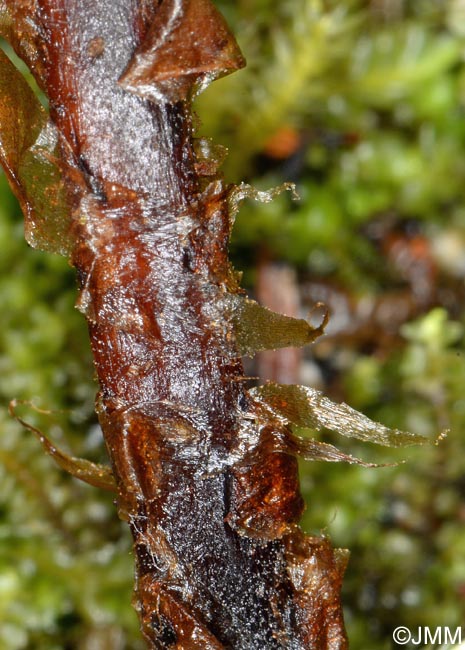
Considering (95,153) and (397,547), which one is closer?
(95,153)

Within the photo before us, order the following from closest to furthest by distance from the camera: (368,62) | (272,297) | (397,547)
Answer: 1. (397,547)
2. (272,297)
3. (368,62)

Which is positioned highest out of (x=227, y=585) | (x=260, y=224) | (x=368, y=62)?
(x=368, y=62)

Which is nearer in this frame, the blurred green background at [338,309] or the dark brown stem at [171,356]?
the dark brown stem at [171,356]

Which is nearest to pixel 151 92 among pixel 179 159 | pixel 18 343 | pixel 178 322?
pixel 179 159

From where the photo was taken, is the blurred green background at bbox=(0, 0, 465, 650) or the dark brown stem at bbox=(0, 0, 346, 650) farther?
the blurred green background at bbox=(0, 0, 465, 650)

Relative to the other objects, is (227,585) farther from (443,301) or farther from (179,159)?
(443,301)

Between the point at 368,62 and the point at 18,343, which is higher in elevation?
the point at 368,62

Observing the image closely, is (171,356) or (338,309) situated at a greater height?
(338,309)

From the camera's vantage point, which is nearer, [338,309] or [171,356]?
[171,356]
